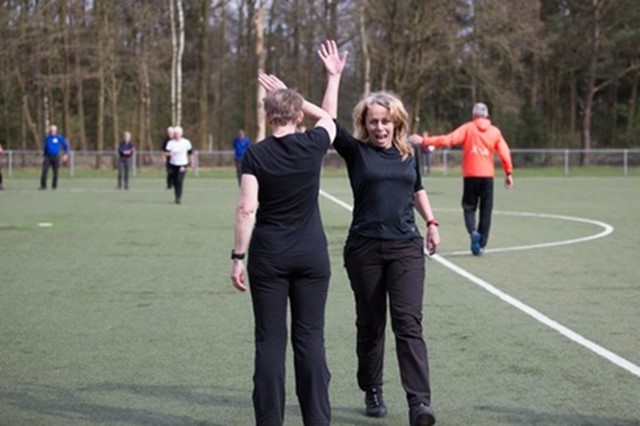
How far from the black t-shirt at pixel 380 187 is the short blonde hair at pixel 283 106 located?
695mm

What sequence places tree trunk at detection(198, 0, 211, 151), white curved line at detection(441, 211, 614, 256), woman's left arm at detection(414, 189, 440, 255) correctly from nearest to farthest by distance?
woman's left arm at detection(414, 189, 440, 255) < white curved line at detection(441, 211, 614, 256) < tree trunk at detection(198, 0, 211, 151)

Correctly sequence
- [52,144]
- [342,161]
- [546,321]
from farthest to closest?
[342,161] → [52,144] → [546,321]

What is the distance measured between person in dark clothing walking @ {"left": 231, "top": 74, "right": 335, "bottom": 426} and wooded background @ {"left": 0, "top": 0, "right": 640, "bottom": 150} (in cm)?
4391

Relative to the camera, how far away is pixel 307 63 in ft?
222

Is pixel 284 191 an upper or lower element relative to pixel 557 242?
upper

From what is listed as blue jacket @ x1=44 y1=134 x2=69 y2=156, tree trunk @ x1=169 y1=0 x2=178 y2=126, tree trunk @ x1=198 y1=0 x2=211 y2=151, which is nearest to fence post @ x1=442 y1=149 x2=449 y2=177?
tree trunk @ x1=198 y1=0 x2=211 y2=151

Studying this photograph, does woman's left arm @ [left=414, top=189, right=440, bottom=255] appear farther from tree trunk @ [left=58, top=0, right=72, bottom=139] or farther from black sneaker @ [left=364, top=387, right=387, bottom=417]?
tree trunk @ [left=58, top=0, right=72, bottom=139]

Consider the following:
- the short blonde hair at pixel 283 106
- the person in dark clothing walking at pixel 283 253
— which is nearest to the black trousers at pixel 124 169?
the person in dark clothing walking at pixel 283 253

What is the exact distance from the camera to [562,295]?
10875mm

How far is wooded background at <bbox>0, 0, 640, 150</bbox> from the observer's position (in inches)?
1996

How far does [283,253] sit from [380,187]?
90cm

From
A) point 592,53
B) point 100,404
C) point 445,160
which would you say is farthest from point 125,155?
point 592,53

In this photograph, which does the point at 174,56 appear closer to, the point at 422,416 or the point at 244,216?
the point at 244,216

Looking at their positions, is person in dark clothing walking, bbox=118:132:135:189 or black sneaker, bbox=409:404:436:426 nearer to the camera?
black sneaker, bbox=409:404:436:426
